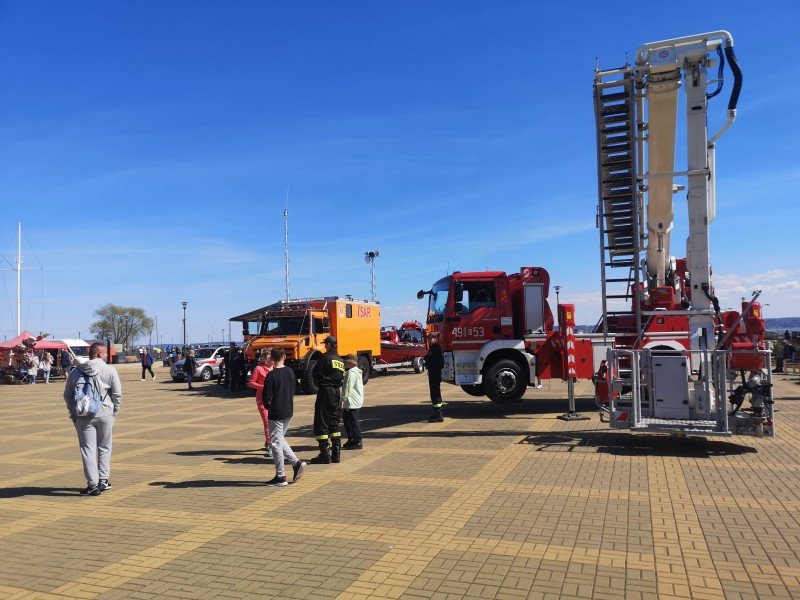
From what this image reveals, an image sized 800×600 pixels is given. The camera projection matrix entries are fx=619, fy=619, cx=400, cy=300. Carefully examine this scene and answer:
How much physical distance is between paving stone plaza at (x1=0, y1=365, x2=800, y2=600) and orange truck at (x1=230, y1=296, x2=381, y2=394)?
788 cm

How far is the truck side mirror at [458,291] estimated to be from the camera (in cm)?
1348

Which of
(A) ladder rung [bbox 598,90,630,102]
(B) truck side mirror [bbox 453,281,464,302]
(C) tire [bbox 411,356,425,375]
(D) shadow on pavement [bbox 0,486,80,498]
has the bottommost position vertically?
(D) shadow on pavement [bbox 0,486,80,498]

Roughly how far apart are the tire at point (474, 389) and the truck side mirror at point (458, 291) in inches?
86.7

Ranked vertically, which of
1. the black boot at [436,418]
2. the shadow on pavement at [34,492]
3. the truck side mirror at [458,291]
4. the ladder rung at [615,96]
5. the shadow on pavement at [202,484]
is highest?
the ladder rung at [615,96]

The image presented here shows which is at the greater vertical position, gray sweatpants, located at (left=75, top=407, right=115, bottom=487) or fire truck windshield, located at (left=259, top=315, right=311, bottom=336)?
fire truck windshield, located at (left=259, top=315, right=311, bottom=336)

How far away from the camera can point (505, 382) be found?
1274cm

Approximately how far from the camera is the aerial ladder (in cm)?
879

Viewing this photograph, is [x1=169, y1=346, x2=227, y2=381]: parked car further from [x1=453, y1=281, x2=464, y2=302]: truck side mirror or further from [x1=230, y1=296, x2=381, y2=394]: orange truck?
[x1=453, y1=281, x2=464, y2=302]: truck side mirror

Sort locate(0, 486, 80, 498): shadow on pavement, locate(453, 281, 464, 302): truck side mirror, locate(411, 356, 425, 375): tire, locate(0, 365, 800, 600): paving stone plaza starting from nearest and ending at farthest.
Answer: locate(0, 365, 800, 600): paving stone plaza, locate(0, 486, 80, 498): shadow on pavement, locate(453, 281, 464, 302): truck side mirror, locate(411, 356, 425, 375): tire

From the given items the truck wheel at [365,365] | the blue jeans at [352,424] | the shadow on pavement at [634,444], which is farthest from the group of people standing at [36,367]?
the shadow on pavement at [634,444]

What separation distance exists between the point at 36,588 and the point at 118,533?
1252 millimetres

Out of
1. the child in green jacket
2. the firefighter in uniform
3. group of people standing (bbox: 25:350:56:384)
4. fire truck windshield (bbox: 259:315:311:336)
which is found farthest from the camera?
group of people standing (bbox: 25:350:56:384)

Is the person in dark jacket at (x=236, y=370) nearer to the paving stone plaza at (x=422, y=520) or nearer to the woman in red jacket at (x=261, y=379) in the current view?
the paving stone plaza at (x=422, y=520)

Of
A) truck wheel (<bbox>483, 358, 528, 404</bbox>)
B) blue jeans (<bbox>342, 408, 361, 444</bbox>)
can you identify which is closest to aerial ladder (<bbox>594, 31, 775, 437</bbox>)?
truck wheel (<bbox>483, 358, 528, 404</bbox>)
